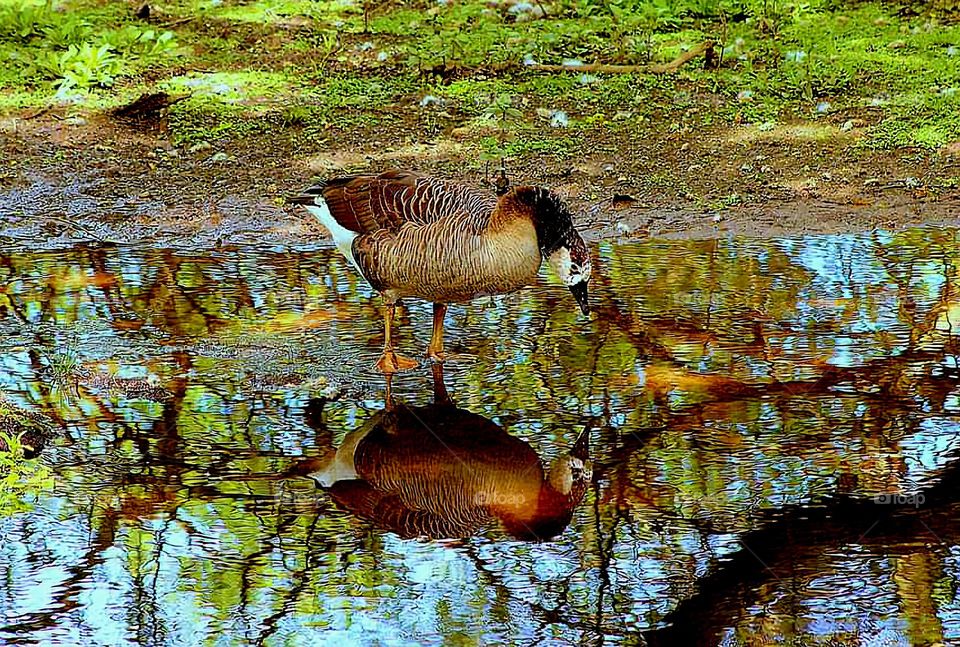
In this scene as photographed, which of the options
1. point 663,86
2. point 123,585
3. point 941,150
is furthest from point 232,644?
point 663,86

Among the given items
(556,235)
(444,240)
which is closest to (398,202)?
(444,240)

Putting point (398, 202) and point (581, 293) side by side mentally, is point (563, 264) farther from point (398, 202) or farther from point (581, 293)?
point (398, 202)

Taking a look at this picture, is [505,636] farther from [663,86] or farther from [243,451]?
[663,86]

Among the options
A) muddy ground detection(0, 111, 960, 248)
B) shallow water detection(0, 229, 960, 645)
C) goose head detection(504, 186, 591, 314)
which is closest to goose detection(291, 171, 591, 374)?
goose head detection(504, 186, 591, 314)

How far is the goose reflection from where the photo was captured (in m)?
4.26

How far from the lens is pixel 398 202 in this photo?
5.54 m

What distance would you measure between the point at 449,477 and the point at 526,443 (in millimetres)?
384

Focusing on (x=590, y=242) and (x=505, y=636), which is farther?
(x=590, y=242)

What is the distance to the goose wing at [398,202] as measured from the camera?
543 centimetres

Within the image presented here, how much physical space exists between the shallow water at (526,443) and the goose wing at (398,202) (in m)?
0.59

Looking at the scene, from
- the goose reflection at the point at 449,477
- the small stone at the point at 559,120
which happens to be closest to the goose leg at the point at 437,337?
the goose reflection at the point at 449,477

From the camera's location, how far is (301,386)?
5305 mm

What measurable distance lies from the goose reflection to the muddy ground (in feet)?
8.21

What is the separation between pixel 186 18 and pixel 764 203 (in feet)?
20.7
